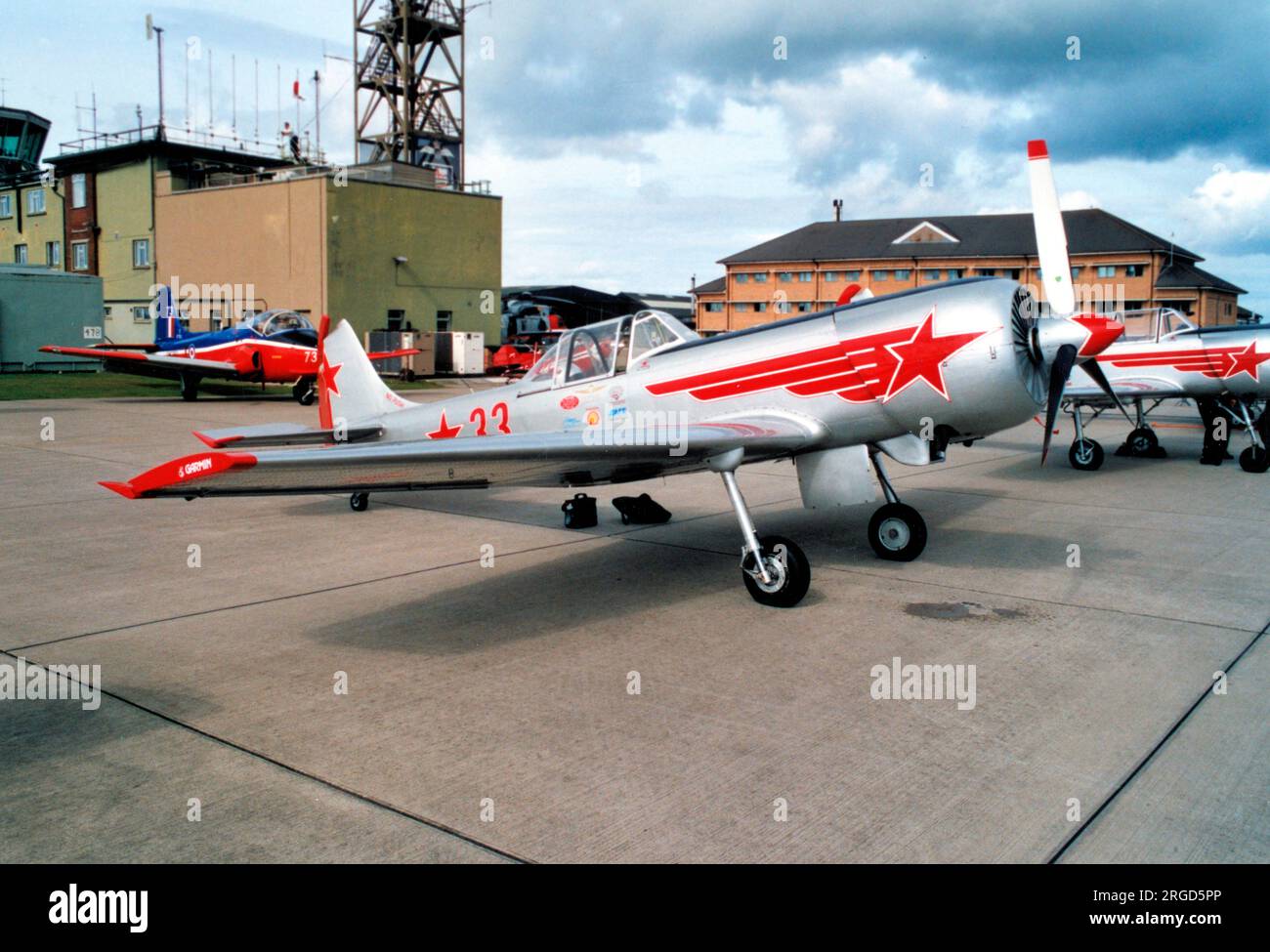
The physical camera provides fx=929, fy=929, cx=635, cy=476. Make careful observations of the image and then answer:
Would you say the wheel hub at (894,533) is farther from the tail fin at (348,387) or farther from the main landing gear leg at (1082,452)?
the main landing gear leg at (1082,452)

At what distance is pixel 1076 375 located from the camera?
14008mm

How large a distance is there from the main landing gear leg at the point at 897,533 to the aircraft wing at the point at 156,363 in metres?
19.9

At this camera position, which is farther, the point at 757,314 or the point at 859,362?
the point at 757,314

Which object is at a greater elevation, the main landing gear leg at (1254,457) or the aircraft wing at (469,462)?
the aircraft wing at (469,462)

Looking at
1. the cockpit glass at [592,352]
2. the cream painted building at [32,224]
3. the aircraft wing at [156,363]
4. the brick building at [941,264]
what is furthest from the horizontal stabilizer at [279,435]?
Answer: the cream painted building at [32,224]

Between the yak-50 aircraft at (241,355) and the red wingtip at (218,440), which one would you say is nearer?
the red wingtip at (218,440)

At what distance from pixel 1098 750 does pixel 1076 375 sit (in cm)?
1150

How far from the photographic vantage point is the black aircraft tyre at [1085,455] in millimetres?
13336

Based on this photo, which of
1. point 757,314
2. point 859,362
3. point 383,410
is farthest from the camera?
point 757,314

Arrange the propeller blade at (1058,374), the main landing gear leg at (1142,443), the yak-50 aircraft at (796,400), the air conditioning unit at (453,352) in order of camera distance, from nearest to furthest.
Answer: the yak-50 aircraft at (796,400) → the propeller blade at (1058,374) → the main landing gear leg at (1142,443) → the air conditioning unit at (453,352)

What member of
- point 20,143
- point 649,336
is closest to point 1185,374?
point 649,336
